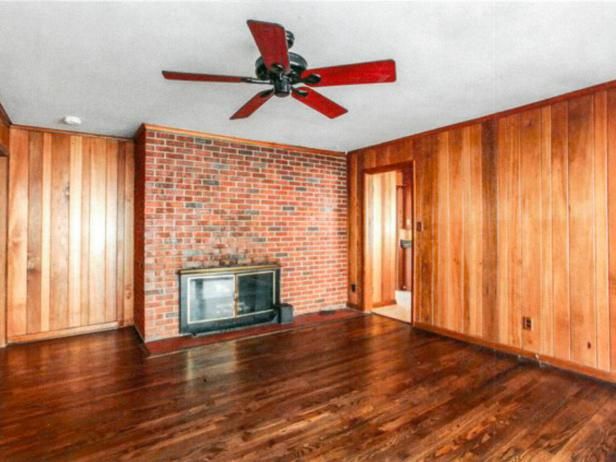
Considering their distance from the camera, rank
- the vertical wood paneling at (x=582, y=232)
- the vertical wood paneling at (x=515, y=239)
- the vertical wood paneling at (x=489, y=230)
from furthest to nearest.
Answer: the vertical wood paneling at (x=489, y=230) < the vertical wood paneling at (x=515, y=239) < the vertical wood paneling at (x=582, y=232)

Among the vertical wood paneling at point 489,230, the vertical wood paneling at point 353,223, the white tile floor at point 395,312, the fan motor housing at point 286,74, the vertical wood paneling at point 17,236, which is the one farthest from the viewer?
the vertical wood paneling at point 353,223

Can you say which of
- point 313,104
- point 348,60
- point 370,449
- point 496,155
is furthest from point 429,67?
point 370,449

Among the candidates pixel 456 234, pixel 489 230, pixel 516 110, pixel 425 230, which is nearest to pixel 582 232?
pixel 489 230

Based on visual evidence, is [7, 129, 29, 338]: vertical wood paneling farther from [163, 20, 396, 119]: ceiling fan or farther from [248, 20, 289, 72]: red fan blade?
[248, 20, 289, 72]: red fan blade

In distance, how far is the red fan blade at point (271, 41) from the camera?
4.65 feet

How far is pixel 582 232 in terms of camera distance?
2.79 meters

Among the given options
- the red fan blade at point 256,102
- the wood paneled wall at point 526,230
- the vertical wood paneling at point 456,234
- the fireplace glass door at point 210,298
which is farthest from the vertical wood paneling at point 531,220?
the fireplace glass door at point 210,298

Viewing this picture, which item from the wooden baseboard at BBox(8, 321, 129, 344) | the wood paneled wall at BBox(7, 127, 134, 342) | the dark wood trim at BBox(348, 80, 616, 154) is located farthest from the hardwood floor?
the dark wood trim at BBox(348, 80, 616, 154)

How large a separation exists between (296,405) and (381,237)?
11.0 ft

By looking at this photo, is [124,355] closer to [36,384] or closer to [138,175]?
[36,384]

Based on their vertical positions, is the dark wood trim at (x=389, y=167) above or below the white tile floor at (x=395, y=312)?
above

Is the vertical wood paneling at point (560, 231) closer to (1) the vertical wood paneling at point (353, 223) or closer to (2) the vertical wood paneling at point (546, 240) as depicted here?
(2) the vertical wood paneling at point (546, 240)

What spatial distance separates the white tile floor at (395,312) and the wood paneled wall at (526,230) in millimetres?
516

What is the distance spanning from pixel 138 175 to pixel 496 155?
12.8 feet
